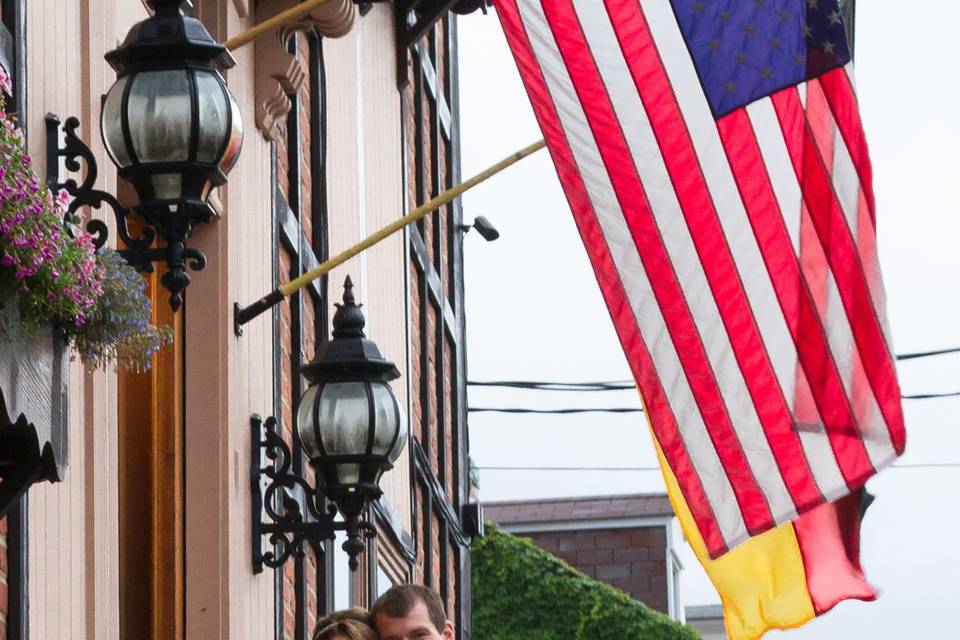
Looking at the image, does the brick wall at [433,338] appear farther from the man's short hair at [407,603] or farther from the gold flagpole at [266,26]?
the man's short hair at [407,603]

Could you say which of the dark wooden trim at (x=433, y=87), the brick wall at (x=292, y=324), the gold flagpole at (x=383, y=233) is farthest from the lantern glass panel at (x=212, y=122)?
the dark wooden trim at (x=433, y=87)

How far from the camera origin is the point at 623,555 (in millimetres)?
36719

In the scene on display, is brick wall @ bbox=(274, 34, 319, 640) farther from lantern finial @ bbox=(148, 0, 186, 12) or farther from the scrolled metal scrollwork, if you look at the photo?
lantern finial @ bbox=(148, 0, 186, 12)

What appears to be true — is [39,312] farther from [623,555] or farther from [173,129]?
[623,555]

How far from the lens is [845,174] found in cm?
847

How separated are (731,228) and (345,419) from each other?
1.68m

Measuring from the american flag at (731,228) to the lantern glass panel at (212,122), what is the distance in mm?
2204

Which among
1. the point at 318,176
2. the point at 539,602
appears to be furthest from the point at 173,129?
the point at 539,602

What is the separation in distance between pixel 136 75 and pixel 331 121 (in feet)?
21.1

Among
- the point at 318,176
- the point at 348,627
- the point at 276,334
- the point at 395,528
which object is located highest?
the point at 318,176

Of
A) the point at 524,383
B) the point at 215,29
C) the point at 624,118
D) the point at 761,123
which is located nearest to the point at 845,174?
the point at 761,123

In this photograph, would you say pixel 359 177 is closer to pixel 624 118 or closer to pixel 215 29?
pixel 215 29

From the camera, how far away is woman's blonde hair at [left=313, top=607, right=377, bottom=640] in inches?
261

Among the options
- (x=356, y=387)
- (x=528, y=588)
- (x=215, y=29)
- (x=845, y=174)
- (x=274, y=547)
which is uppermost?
(x=215, y=29)
